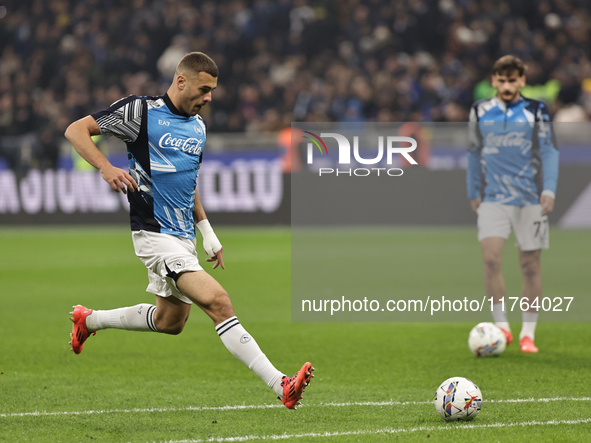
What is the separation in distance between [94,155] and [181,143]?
54 cm

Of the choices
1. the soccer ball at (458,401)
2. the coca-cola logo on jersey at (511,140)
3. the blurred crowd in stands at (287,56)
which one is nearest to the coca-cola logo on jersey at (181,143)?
the soccer ball at (458,401)

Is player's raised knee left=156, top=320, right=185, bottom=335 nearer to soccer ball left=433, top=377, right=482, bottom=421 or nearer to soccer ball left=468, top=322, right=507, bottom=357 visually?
soccer ball left=433, top=377, right=482, bottom=421

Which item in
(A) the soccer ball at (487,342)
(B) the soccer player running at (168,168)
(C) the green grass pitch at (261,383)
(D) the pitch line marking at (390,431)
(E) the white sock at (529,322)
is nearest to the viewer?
(D) the pitch line marking at (390,431)

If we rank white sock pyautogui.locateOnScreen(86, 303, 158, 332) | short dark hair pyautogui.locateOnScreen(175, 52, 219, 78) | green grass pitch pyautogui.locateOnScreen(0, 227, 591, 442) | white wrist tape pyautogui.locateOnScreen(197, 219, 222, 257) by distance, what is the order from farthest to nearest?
white sock pyautogui.locateOnScreen(86, 303, 158, 332) → white wrist tape pyautogui.locateOnScreen(197, 219, 222, 257) → short dark hair pyautogui.locateOnScreen(175, 52, 219, 78) → green grass pitch pyautogui.locateOnScreen(0, 227, 591, 442)

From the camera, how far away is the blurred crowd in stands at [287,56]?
70.0ft

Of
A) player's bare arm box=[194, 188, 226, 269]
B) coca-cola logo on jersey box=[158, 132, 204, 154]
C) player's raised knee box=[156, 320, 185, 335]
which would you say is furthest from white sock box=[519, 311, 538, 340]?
coca-cola logo on jersey box=[158, 132, 204, 154]

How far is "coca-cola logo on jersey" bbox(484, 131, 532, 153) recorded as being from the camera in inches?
306

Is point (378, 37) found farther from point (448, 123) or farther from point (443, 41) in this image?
point (448, 123)

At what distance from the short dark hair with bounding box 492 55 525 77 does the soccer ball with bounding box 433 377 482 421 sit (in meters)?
3.20

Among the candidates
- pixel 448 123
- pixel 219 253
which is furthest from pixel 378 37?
pixel 219 253

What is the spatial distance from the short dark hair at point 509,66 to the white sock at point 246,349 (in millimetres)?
3476

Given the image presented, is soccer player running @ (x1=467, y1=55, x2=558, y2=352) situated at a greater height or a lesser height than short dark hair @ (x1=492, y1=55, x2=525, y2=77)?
lesser

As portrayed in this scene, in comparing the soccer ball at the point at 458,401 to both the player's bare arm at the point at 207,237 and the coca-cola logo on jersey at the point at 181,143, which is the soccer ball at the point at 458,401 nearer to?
the player's bare arm at the point at 207,237

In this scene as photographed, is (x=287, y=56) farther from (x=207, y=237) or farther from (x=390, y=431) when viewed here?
(x=390, y=431)
